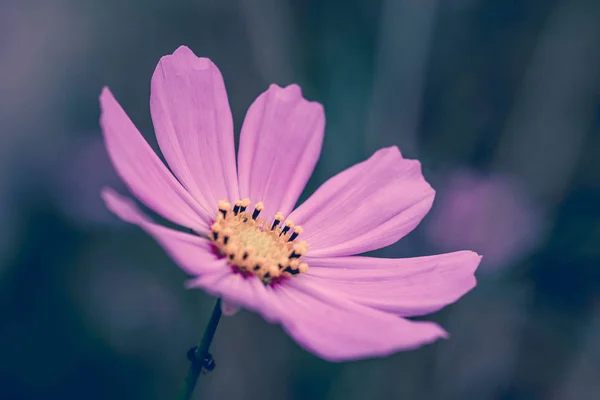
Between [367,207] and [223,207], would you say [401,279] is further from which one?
[223,207]

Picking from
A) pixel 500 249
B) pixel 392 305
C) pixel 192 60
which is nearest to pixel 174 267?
pixel 500 249

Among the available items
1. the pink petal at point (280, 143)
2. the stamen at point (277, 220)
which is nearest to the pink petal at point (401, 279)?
the stamen at point (277, 220)

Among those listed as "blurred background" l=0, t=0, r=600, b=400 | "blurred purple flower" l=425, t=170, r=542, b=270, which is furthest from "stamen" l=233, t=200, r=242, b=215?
"blurred purple flower" l=425, t=170, r=542, b=270

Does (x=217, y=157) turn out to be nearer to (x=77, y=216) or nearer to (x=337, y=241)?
(x=337, y=241)

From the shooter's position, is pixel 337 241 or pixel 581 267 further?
pixel 581 267

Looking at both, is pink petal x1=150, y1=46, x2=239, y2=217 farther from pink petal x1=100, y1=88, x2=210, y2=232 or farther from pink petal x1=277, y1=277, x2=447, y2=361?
pink petal x1=277, y1=277, x2=447, y2=361

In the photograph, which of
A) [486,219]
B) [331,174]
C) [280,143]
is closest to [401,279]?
[280,143]
